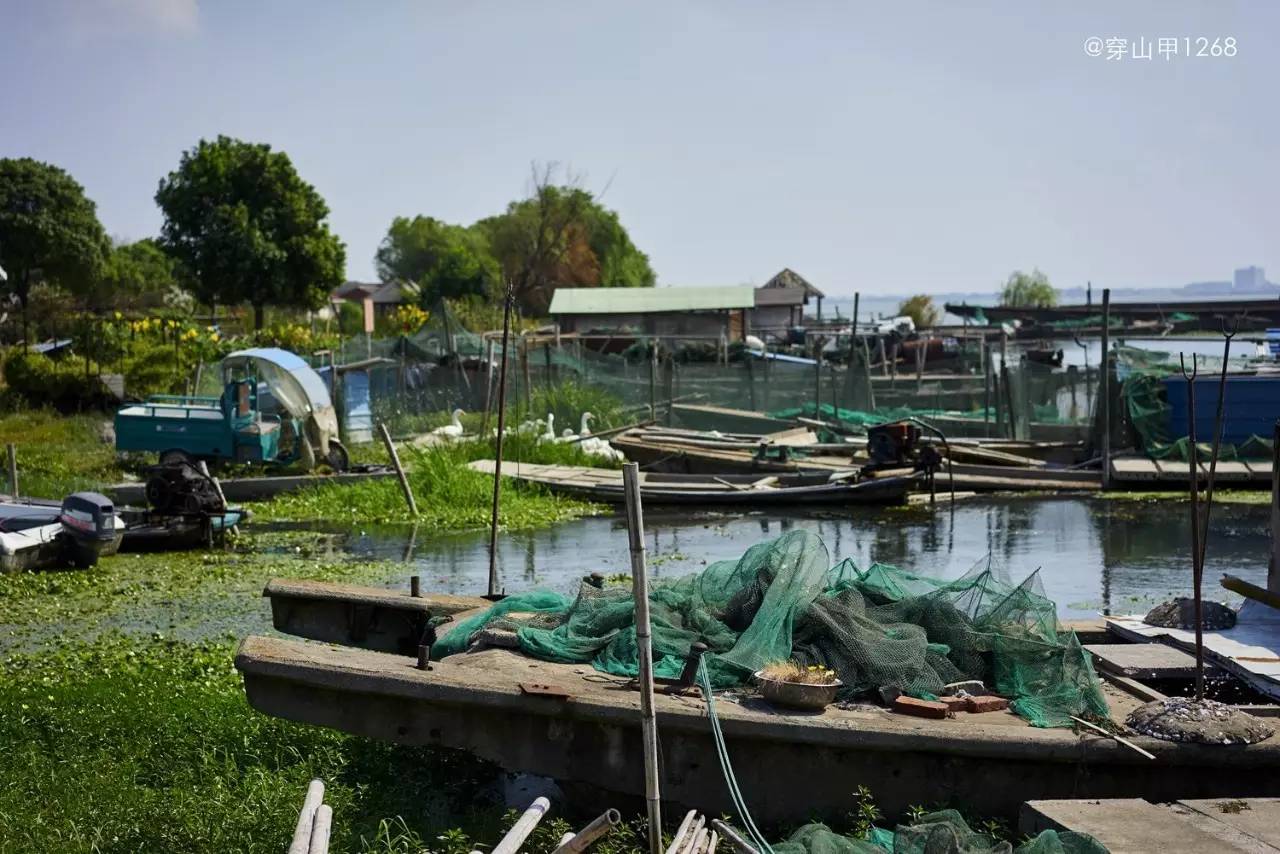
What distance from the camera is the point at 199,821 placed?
7.56m

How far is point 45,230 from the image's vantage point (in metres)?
44.8

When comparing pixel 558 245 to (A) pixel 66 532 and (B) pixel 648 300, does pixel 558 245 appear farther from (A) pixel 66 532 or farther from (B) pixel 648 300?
(A) pixel 66 532

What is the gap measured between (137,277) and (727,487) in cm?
3777

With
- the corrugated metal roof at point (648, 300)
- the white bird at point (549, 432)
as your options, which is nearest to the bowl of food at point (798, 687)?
the white bird at point (549, 432)

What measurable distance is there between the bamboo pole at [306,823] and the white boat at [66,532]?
1064cm

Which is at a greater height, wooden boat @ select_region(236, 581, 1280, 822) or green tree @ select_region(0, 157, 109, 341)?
green tree @ select_region(0, 157, 109, 341)

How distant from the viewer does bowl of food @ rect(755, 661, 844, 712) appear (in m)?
7.97

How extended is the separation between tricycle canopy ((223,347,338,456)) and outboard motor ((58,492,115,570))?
24.2 feet

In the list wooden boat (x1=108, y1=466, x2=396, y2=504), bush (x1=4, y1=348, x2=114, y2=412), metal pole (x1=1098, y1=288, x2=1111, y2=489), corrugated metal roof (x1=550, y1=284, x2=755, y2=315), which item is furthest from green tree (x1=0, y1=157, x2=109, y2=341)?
metal pole (x1=1098, y1=288, x2=1111, y2=489)

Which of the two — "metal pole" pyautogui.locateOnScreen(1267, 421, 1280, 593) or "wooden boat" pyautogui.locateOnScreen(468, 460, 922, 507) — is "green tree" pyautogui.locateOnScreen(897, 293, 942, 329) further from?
"metal pole" pyautogui.locateOnScreen(1267, 421, 1280, 593)

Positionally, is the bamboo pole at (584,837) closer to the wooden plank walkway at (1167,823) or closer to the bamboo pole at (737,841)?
the bamboo pole at (737,841)

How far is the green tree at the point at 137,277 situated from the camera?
4631 centimetres

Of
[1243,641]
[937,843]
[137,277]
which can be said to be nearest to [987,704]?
[937,843]

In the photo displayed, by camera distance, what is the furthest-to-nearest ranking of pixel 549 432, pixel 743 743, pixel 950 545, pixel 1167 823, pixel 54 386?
pixel 54 386
pixel 549 432
pixel 950 545
pixel 743 743
pixel 1167 823
